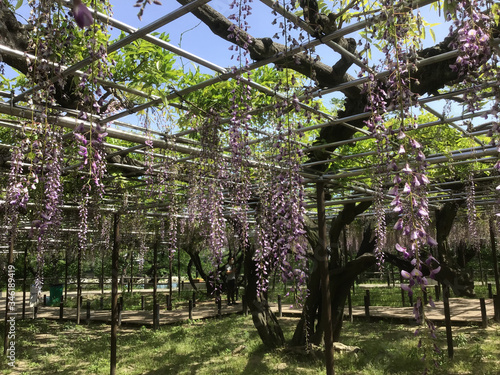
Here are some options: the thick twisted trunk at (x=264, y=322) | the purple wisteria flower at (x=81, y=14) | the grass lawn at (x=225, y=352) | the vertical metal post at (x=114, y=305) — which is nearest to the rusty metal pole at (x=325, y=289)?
the grass lawn at (x=225, y=352)

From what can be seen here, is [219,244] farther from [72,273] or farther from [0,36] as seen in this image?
[72,273]

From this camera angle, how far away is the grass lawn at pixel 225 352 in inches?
220

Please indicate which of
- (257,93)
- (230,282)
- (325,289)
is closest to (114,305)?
(325,289)

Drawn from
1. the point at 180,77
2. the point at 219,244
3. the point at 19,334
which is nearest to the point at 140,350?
the point at 19,334

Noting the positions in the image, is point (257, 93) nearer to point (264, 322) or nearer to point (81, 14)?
point (81, 14)

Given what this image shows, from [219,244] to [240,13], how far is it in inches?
92.2

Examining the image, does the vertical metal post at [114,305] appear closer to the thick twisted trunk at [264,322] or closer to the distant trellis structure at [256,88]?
the distant trellis structure at [256,88]

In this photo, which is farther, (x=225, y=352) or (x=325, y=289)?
(x=225, y=352)

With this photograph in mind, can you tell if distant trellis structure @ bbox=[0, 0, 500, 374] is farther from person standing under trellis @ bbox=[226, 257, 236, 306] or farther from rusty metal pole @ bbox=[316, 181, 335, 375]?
person standing under trellis @ bbox=[226, 257, 236, 306]

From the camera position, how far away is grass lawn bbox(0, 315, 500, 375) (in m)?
5.58

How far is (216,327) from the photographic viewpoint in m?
8.95

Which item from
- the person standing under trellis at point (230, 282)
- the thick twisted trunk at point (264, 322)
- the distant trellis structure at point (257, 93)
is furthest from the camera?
the person standing under trellis at point (230, 282)

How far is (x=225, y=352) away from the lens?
6.70 meters

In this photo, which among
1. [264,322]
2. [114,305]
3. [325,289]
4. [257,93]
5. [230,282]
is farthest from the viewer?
[230,282]
